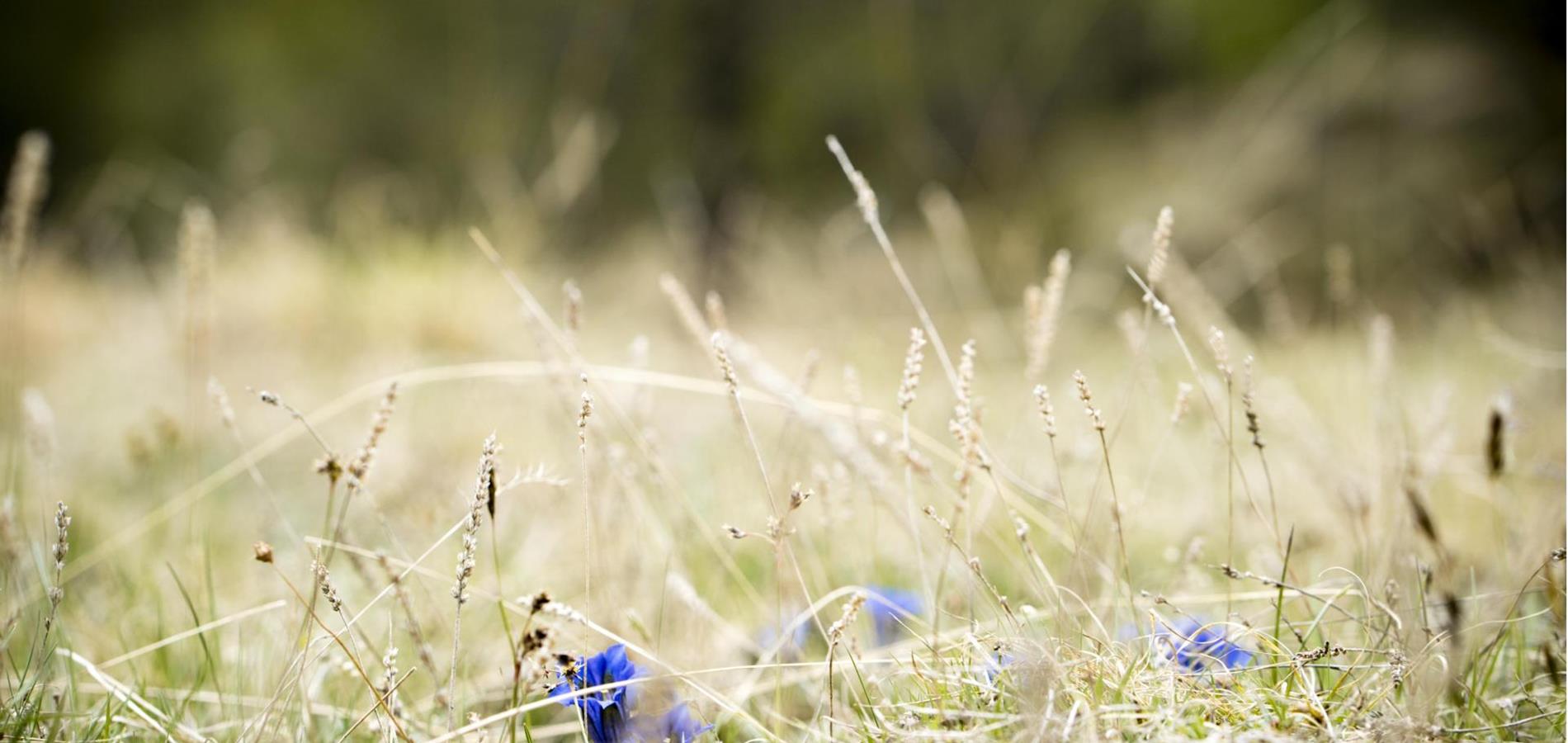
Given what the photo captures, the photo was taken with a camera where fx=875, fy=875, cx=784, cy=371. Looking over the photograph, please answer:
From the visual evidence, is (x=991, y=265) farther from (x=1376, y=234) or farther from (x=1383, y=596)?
(x=1383, y=596)

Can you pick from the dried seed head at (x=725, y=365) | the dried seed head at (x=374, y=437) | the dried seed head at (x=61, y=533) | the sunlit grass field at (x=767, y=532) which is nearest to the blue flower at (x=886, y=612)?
the sunlit grass field at (x=767, y=532)

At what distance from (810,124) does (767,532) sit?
17.0 feet

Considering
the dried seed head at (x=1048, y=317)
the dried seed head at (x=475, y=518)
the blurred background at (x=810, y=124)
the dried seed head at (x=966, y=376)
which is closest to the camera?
the dried seed head at (x=475, y=518)

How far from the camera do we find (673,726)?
0.62 m

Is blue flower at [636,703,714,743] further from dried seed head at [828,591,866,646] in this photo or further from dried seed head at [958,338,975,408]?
dried seed head at [958,338,975,408]

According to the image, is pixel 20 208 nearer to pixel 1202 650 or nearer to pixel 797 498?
pixel 797 498

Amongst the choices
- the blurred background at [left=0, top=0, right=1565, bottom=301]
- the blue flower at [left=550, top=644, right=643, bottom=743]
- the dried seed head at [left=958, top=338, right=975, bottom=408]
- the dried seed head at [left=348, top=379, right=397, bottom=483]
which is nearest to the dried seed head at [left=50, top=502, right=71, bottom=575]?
the dried seed head at [left=348, top=379, right=397, bottom=483]

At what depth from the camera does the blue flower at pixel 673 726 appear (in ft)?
1.92

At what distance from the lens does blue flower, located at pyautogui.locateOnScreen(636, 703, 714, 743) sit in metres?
0.59

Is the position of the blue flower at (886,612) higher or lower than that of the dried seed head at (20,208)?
lower

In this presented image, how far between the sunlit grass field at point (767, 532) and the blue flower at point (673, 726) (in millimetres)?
14

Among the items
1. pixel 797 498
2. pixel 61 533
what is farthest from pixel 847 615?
pixel 61 533

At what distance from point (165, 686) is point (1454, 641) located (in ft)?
3.12

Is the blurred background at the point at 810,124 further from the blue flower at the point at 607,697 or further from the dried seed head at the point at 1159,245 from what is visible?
the blue flower at the point at 607,697
